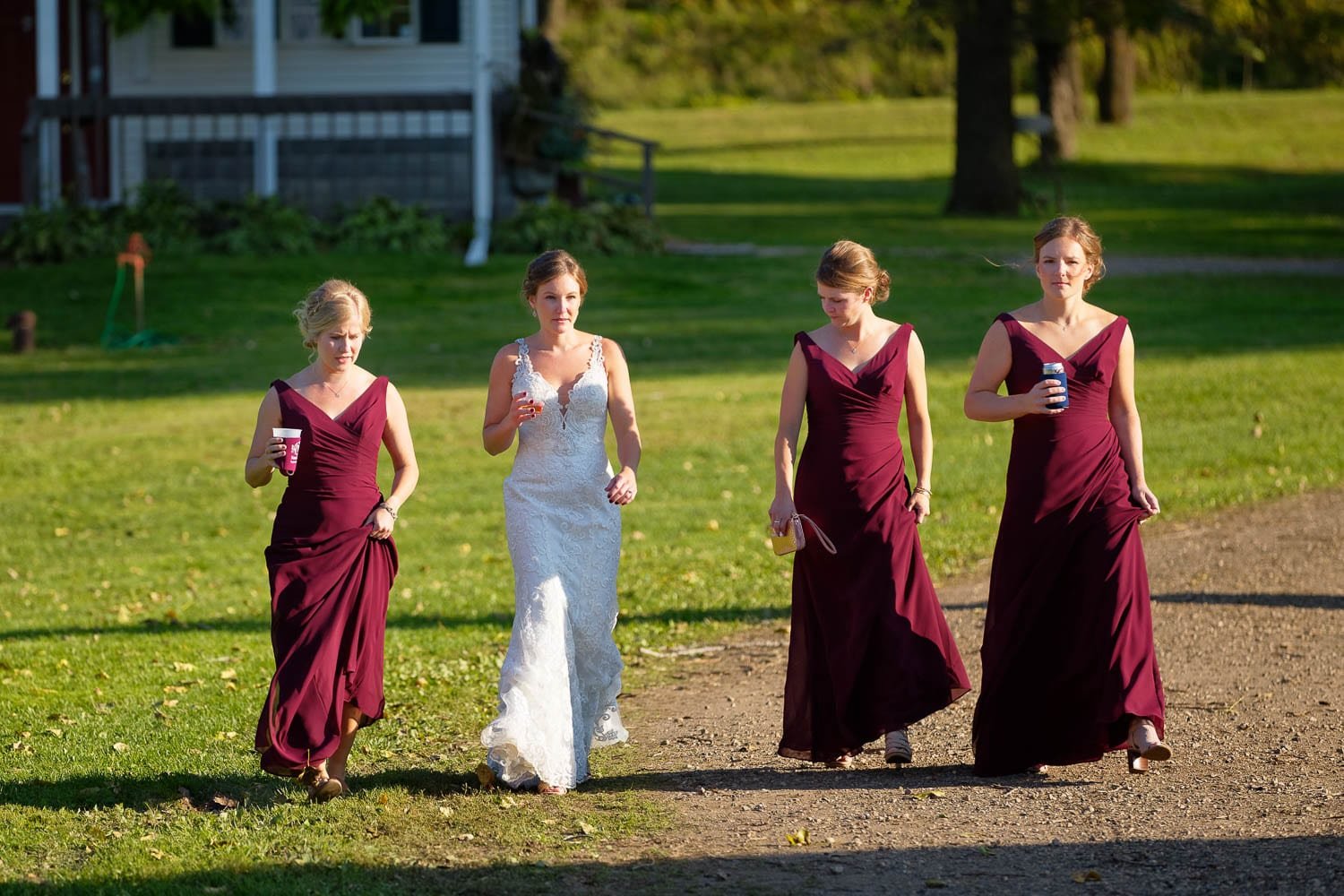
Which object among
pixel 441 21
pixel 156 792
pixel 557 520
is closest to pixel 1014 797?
pixel 557 520

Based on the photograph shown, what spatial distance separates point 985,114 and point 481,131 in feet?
34.7

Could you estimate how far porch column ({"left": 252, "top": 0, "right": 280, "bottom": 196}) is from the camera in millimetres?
23062

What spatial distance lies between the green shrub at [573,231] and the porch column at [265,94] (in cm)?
318

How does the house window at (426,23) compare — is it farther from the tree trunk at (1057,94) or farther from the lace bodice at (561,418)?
the lace bodice at (561,418)

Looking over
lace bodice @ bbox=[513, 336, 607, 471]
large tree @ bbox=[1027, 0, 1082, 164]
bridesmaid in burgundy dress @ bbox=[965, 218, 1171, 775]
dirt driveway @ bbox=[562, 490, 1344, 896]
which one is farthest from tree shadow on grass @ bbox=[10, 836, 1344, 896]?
large tree @ bbox=[1027, 0, 1082, 164]

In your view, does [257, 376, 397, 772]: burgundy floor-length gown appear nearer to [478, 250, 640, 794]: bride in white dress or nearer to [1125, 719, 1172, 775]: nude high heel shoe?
[478, 250, 640, 794]: bride in white dress

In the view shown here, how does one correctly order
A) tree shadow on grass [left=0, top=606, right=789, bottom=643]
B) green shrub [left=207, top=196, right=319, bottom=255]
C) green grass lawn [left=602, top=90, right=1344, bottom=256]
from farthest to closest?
green grass lawn [left=602, top=90, right=1344, bottom=256]
green shrub [left=207, top=196, right=319, bottom=255]
tree shadow on grass [left=0, top=606, right=789, bottom=643]

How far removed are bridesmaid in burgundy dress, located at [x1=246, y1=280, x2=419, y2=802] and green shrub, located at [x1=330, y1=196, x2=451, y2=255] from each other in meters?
17.0

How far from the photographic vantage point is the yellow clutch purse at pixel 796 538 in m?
6.24

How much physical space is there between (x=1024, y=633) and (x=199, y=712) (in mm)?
3716

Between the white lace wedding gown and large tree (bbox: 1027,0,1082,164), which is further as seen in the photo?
large tree (bbox: 1027,0,1082,164)

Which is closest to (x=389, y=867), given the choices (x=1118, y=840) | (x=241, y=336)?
(x=1118, y=840)

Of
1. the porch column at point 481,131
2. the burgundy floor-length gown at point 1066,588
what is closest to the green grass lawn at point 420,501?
the porch column at point 481,131

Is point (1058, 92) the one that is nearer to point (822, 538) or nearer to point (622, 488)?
point (822, 538)
